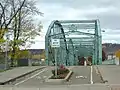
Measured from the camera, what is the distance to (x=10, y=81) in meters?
24.0

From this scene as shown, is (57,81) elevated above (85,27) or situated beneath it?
situated beneath

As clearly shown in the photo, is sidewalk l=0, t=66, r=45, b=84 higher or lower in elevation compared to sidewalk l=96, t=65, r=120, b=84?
lower

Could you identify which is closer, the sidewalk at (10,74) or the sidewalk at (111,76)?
the sidewalk at (111,76)

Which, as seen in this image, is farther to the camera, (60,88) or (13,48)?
(13,48)

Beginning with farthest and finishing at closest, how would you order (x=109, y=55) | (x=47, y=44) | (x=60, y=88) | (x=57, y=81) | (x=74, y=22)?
(x=109, y=55) → (x=74, y=22) → (x=47, y=44) → (x=57, y=81) → (x=60, y=88)

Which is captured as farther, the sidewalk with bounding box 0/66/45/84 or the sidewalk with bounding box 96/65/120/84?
the sidewalk with bounding box 0/66/45/84

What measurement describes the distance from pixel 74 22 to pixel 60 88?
184 ft

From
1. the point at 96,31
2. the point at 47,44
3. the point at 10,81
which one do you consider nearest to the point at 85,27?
the point at 96,31

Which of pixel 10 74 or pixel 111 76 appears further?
pixel 10 74

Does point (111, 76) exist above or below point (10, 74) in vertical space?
above

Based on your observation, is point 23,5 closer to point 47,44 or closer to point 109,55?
point 47,44

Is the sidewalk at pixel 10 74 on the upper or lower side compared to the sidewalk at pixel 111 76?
lower

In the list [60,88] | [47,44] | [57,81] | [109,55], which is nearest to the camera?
[60,88]

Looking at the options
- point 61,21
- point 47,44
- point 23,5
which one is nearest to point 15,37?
point 23,5
